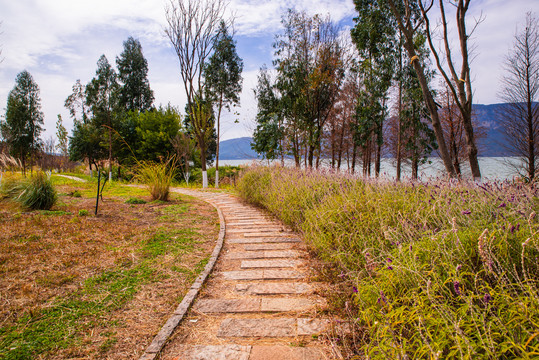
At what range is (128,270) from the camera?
9.78 ft

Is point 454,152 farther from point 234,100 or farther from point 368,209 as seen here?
point 234,100

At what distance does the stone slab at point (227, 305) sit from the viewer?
7.38ft

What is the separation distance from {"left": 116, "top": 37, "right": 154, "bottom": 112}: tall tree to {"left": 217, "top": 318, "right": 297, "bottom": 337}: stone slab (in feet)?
100

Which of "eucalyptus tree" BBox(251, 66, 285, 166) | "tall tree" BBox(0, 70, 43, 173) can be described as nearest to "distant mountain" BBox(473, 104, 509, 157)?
"eucalyptus tree" BBox(251, 66, 285, 166)

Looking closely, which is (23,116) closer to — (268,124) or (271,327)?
(268,124)

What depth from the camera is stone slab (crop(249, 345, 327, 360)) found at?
1.66 meters

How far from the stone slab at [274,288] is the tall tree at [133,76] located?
1181 inches

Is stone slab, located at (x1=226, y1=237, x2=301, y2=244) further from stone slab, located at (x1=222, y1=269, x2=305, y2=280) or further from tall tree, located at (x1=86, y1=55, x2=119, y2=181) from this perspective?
tall tree, located at (x1=86, y1=55, x2=119, y2=181)

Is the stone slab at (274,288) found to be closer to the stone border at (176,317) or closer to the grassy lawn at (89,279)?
the stone border at (176,317)

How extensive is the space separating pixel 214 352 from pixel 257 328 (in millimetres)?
358

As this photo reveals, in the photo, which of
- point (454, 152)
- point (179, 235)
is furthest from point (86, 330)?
point (454, 152)

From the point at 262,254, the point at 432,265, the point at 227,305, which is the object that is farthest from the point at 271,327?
the point at 262,254

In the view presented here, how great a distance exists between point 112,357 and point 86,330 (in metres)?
0.41

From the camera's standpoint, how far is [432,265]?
62.9 inches
